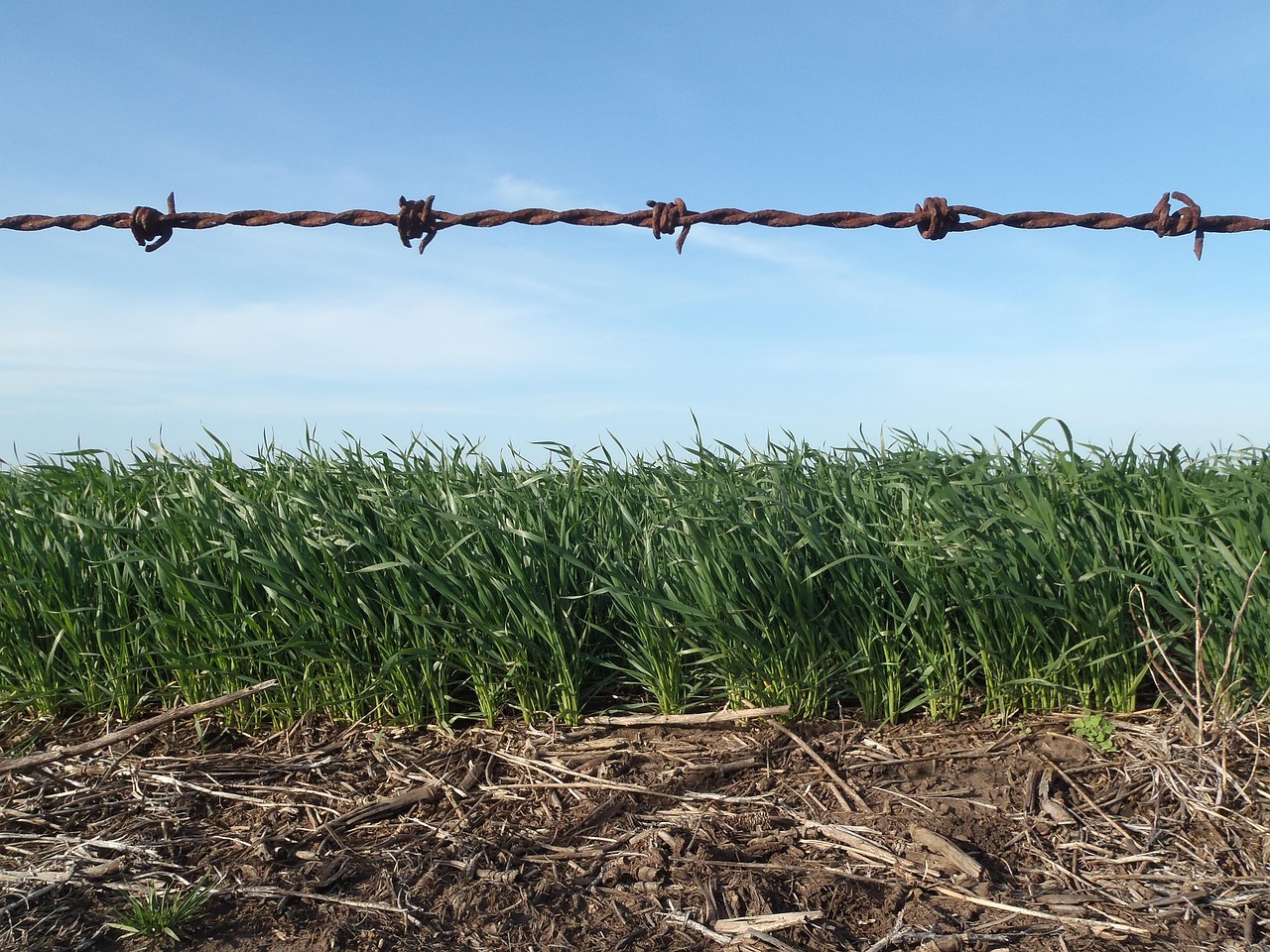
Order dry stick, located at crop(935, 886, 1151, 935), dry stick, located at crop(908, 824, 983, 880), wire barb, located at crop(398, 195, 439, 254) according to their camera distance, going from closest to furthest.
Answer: dry stick, located at crop(935, 886, 1151, 935), dry stick, located at crop(908, 824, 983, 880), wire barb, located at crop(398, 195, 439, 254)

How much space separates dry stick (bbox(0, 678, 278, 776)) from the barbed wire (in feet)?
4.50

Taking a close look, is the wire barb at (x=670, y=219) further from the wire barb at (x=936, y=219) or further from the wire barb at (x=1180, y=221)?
the wire barb at (x=1180, y=221)

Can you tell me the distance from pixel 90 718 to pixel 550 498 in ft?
5.13

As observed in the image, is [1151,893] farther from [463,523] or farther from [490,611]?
[463,523]

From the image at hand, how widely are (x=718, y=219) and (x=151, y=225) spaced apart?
1.77 m

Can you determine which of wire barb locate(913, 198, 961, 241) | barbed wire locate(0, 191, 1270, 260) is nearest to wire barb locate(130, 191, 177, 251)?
barbed wire locate(0, 191, 1270, 260)

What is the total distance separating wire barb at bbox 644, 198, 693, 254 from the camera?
2736 mm

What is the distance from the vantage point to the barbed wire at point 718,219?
2742 mm

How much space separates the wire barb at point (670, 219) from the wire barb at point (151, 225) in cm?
151

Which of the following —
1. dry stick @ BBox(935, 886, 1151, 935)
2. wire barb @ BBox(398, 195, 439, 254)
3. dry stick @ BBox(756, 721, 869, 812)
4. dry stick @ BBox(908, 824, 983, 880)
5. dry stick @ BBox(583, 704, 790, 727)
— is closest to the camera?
dry stick @ BBox(935, 886, 1151, 935)

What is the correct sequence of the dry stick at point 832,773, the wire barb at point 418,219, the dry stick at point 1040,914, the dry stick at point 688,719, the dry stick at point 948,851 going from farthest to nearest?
the wire barb at point 418,219, the dry stick at point 688,719, the dry stick at point 832,773, the dry stick at point 948,851, the dry stick at point 1040,914

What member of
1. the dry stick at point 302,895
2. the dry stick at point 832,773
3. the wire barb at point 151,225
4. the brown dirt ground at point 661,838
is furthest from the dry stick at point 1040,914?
the wire barb at point 151,225

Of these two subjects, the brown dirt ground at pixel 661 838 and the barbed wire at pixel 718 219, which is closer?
the brown dirt ground at pixel 661 838

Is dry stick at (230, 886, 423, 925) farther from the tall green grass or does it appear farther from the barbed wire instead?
the barbed wire
